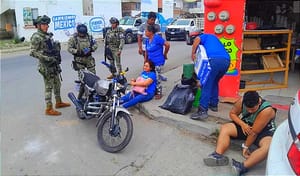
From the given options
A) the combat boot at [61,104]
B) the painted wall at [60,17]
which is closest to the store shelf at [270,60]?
the combat boot at [61,104]

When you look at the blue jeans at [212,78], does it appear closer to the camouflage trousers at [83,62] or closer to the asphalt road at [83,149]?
the asphalt road at [83,149]

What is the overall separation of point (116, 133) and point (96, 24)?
21863 mm

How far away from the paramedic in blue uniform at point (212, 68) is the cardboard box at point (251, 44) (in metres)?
1.84

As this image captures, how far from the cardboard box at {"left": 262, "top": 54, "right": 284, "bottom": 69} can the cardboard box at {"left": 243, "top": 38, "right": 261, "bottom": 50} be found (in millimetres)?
328

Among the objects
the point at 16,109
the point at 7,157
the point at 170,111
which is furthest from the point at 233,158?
the point at 16,109

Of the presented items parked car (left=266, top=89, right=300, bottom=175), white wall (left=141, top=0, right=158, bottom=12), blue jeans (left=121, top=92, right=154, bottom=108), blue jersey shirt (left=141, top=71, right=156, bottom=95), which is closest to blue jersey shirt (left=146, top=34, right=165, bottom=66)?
blue jersey shirt (left=141, top=71, right=156, bottom=95)

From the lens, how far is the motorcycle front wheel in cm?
406

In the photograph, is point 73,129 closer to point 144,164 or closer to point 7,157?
point 7,157

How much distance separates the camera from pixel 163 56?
6859mm

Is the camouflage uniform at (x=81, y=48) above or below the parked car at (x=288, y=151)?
above

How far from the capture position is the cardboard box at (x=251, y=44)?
21.3 feet

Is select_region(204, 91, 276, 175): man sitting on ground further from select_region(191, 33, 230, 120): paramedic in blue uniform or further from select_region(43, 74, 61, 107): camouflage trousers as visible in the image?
select_region(43, 74, 61, 107): camouflage trousers

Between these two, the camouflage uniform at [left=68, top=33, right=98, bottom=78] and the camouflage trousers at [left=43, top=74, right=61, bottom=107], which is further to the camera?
the camouflage uniform at [left=68, top=33, right=98, bottom=78]

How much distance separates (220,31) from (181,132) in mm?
2041
